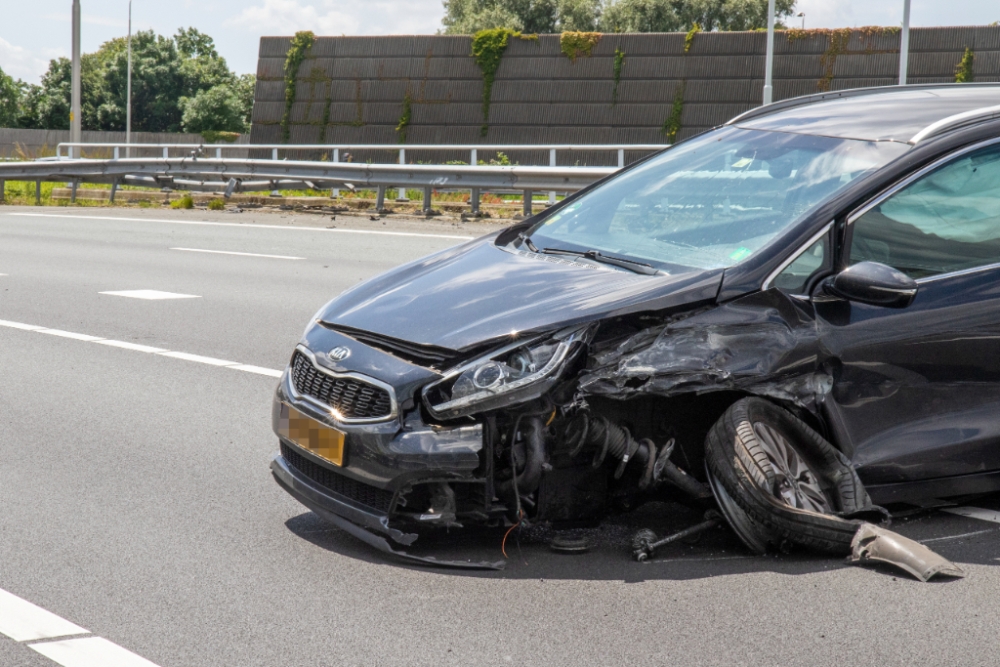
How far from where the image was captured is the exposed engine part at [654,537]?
13.5 ft

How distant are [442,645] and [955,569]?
1.77 m

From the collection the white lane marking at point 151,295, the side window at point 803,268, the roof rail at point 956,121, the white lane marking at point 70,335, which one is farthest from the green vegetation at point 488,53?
the side window at point 803,268

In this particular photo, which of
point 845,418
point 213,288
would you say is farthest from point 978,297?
point 213,288

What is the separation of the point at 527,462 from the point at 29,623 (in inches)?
62.5

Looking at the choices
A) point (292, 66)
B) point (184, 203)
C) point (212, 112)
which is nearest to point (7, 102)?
point (212, 112)

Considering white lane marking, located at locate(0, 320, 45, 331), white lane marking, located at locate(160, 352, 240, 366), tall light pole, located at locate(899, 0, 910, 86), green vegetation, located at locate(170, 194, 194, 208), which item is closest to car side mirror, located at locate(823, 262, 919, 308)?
white lane marking, located at locate(160, 352, 240, 366)

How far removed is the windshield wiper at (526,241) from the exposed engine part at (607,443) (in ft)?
3.17

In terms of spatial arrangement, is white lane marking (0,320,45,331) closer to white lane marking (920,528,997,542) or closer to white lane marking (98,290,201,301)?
white lane marking (98,290,201,301)

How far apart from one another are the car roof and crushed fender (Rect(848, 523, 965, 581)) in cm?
148

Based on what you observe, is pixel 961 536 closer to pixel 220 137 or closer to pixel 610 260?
pixel 610 260

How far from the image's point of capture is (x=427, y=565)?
13.2 feet

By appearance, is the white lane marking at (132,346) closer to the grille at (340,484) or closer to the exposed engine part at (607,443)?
the grille at (340,484)

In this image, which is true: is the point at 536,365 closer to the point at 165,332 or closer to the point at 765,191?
the point at 765,191

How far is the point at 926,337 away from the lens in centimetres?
431
